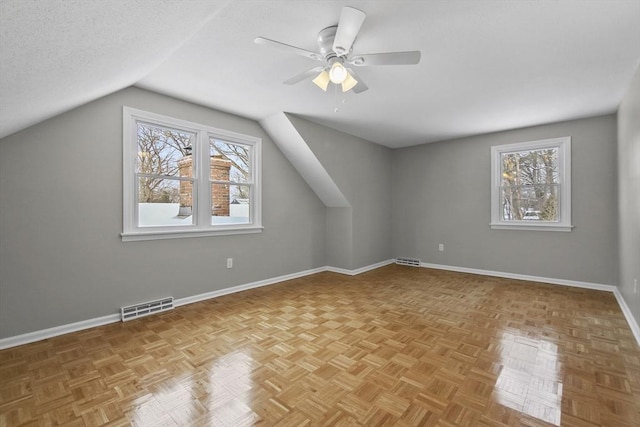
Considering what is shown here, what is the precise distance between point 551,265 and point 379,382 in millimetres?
3828

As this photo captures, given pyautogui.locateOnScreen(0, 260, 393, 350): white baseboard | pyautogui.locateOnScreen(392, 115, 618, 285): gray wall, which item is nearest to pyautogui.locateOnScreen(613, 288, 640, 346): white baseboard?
pyautogui.locateOnScreen(392, 115, 618, 285): gray wall

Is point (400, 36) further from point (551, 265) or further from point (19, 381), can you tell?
point (551, 265)

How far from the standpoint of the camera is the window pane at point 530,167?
14.0ft

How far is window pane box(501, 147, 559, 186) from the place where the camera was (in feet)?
14.0

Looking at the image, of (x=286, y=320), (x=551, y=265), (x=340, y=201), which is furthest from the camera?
(x=340, y=201)

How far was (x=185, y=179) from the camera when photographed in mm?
3379

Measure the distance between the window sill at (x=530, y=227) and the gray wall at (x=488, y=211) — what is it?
0.07 m

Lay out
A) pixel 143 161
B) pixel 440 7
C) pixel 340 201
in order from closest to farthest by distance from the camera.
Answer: pixel 440 7, pixel 143 161, pixel 340 201

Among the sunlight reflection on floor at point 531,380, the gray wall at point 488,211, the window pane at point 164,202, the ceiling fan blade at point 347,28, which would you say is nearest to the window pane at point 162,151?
the window pane at point 164,202

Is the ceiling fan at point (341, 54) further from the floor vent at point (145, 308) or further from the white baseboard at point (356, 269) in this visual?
the white baseboard at point (356, 269)

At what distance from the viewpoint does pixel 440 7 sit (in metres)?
1.77

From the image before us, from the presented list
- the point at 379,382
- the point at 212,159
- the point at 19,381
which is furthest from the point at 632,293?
the point at 19,381

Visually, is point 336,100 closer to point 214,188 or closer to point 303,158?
point 303,158

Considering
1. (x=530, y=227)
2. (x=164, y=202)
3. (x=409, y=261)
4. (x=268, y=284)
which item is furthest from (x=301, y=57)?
(x=409, y=261)
